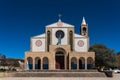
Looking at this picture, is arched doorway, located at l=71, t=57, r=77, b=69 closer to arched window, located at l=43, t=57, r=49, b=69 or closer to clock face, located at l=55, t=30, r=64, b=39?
arched window, located at l=43, t=57, r=49, b=69

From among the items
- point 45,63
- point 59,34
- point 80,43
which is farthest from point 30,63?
point 80,43

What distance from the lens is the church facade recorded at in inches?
2411

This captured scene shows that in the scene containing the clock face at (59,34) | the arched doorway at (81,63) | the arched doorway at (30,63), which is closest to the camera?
the arched doorway at (81,63)

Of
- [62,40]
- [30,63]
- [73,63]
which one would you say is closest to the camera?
[73,63]

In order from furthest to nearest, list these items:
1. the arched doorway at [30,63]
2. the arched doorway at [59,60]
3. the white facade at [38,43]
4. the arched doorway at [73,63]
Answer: the white facade at [38,43]
the arched doorway at [59,60]
the arched doorway at [30,63]
the arched doorway at [73,63]

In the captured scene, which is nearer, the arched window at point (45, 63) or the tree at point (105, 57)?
the arched window at point (45, 63)

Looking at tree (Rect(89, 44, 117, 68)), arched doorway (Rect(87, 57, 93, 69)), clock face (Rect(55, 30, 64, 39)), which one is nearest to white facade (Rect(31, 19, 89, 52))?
clock face (Rect(55, 30, 64, 39))

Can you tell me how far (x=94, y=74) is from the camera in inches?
1615

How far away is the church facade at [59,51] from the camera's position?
61250mm

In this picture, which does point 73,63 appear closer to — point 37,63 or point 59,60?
point 59,60

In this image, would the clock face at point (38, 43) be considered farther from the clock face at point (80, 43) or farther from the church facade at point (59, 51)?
the clock face at point (80, 43)

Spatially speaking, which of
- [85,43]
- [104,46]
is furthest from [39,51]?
[104,46]

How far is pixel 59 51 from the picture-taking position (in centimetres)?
6278

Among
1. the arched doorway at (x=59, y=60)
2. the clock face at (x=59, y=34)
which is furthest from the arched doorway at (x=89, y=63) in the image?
the clock face at (x=59, y=34)
